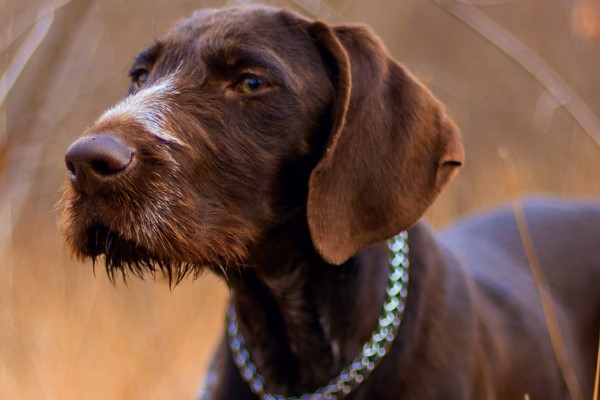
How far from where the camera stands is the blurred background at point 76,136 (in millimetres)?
3988

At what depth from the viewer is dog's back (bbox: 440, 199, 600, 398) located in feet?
12.4

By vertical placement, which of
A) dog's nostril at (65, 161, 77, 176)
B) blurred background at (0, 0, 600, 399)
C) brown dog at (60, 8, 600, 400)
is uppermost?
dog's nostril at (65, 161, 77, 176)

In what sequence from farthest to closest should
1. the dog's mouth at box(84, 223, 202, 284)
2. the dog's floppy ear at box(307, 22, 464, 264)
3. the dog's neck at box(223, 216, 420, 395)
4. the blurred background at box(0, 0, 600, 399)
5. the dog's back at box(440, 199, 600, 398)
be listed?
1. the blurred background at box(0, 0, 600, 399)
2. the dog's back at box(440, 199, 600, 398)
3. the dog's neck at box(223, 216, 420, 395)
4. the dog's floppy ear at box(307, 22, 464, 264)
5. the dog's mouth at box(84, 223, 202, 284)

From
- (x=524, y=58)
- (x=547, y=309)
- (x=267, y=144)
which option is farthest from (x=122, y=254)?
(x=524, y=58)

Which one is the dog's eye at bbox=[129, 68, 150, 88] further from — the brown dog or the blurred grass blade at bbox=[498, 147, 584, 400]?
the blurred grass blade at bbox=[498, 147, 584, 400]

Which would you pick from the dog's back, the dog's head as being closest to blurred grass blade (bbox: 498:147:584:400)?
the dog's back

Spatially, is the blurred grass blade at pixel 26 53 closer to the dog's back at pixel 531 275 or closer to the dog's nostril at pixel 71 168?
the dog's nostril at pixel 71 168

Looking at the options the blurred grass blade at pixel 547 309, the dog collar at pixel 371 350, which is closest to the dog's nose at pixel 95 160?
the dog collar at pixel 371 350

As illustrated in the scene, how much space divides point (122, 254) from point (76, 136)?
4.41 metres

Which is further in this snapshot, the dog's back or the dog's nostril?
the dog's back

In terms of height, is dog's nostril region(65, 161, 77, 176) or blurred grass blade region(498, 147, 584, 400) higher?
dog's nostril region(65, 161, 77, 176)

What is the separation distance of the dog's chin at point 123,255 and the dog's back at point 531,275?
1113 millimetres

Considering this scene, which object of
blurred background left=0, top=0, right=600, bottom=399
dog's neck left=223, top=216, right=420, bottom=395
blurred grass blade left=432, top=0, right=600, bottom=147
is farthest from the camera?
blurred grass blade left=432, top=0, right=600, bottom=147

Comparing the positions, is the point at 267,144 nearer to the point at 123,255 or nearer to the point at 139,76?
the point at 123,255
